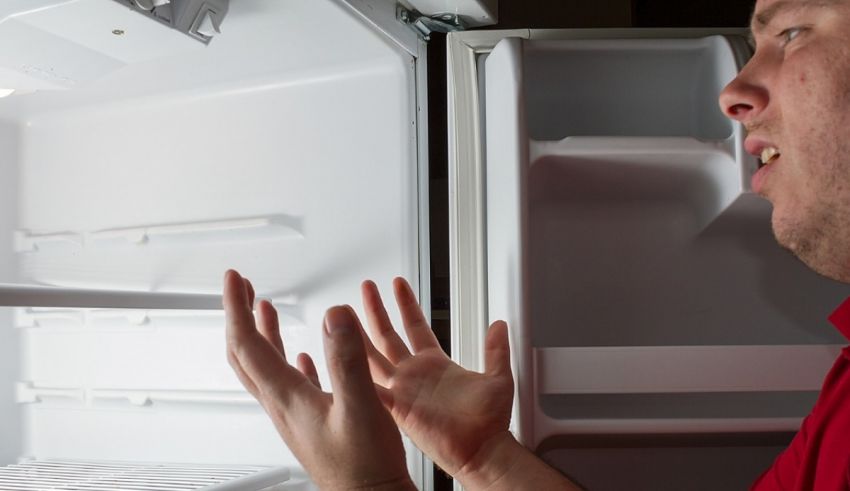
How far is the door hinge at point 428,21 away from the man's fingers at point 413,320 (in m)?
0.47

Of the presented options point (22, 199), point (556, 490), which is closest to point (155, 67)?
point (22, 199)

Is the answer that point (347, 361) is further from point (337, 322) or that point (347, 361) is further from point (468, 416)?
point (468, 416)

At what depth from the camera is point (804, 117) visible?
106cm

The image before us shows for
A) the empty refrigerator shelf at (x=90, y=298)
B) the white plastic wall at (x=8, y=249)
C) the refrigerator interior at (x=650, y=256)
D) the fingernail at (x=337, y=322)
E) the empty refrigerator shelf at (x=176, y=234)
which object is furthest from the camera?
the white plastic wall at (x=8, y=249)

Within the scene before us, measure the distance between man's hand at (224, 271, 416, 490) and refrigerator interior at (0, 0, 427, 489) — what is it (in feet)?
1.57

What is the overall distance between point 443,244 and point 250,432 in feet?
1.86

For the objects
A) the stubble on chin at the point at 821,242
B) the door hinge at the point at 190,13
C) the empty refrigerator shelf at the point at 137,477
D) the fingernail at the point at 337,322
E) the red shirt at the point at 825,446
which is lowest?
the empty refrigerator shelf at the point at 137,477

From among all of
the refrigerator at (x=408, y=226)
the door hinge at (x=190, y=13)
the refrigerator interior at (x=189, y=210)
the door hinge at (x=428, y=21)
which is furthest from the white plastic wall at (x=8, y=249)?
the door hinge at (x=428, y=21)

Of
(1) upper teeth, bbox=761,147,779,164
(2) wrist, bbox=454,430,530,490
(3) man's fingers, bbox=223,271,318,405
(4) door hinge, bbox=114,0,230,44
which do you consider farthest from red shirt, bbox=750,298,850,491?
(4) door hinge, bbox=114,0,230,44

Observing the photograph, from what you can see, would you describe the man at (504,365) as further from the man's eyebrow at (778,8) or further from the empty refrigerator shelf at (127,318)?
the empty refrigerator shelf at (127,318)

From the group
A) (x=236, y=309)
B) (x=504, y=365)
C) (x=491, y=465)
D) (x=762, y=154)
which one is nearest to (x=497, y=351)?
(x=504, y=365)

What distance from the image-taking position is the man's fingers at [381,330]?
127 cm

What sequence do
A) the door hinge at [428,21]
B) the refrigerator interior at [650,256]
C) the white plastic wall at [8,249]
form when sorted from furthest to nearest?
the white plastic wall at [8,249], the door hinge at [428,21], the refrigerator interior at [650,256]

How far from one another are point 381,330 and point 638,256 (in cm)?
51
